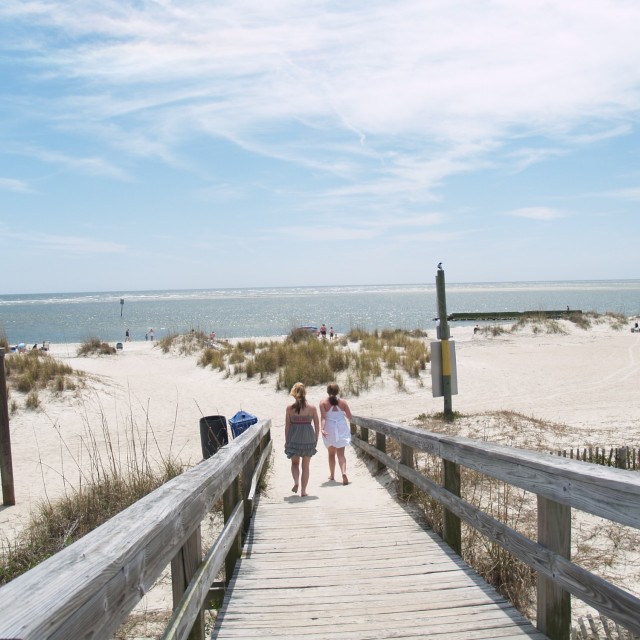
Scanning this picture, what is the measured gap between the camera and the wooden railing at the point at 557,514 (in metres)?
2.22

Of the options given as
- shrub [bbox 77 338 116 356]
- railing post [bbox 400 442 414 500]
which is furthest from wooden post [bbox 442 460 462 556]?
shrub [bbox 77 338 116 356]

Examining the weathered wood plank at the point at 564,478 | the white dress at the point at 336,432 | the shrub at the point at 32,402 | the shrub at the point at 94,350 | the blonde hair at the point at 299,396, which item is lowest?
the shrub at the point at 32,402

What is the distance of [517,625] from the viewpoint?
298 cm

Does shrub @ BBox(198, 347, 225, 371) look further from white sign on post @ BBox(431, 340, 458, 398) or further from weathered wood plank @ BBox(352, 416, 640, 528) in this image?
weathered wood plank @ BBox(352, 416, 640, 528)

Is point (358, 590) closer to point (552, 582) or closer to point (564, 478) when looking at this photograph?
point (552, 582)

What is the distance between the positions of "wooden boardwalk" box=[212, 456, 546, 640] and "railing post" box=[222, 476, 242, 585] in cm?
6

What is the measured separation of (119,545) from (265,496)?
5558mm

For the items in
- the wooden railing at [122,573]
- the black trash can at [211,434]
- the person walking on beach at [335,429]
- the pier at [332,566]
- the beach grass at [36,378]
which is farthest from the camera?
the beach grass at [36,378]

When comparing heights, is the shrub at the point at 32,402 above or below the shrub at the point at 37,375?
below

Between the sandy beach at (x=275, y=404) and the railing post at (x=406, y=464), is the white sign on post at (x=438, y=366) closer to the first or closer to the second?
the sandy beach at (x=275, y=404)

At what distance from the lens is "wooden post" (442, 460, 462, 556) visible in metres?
4.24

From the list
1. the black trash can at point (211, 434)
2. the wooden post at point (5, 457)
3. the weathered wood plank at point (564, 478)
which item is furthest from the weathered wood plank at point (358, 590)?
the wooden post at point (5, 457)

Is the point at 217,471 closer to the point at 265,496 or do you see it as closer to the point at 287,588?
the point at 287,588

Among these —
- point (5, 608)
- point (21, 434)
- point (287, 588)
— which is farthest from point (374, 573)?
point (21, 434)
